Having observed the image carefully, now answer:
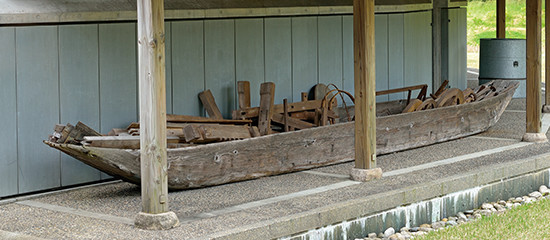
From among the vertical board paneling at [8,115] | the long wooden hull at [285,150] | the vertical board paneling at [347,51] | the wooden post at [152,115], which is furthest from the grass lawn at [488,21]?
the wooden post at [152,115]

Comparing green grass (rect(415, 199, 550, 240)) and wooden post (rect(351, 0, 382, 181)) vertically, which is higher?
wooden post (rect(351, 0, 382, 181))

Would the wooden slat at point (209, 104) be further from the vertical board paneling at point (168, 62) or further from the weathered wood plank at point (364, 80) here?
the weathered wood plank at point (364, 80)

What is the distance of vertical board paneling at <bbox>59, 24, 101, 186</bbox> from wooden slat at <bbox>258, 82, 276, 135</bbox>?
1.86 m

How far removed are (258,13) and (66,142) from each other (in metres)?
3.35

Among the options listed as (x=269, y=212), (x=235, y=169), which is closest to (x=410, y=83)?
(x=235, y=169)

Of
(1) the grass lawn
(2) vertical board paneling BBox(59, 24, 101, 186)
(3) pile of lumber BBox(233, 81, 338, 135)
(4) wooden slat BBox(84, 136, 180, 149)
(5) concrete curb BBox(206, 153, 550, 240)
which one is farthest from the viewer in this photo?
(1) the grass lawn

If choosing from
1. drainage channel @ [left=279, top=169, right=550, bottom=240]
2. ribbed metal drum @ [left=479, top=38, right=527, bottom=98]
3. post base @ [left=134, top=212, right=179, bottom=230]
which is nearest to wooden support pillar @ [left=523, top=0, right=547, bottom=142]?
drainage channel @ [left=279, top=169, right=550, bottom=240]

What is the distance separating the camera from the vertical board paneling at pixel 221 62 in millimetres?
9016

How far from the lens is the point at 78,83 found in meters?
7.79

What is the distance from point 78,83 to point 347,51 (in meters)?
4.40

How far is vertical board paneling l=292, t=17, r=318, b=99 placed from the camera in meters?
10.2

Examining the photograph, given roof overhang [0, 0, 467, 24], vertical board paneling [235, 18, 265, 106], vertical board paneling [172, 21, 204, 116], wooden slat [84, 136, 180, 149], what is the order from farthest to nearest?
vertical board paneling [235, 18, 265, 106] < vertical board paneling [172, 21, 204, 116] < roof overhang [0, 0, 467, 24] < wooden slat [84, 136, 180, 149]

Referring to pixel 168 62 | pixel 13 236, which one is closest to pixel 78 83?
pixel 168 62

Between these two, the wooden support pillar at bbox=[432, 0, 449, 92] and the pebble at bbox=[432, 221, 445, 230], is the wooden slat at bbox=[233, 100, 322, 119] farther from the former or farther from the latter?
the wooden support pillar at bbox=[432, 0, 449, 92]
